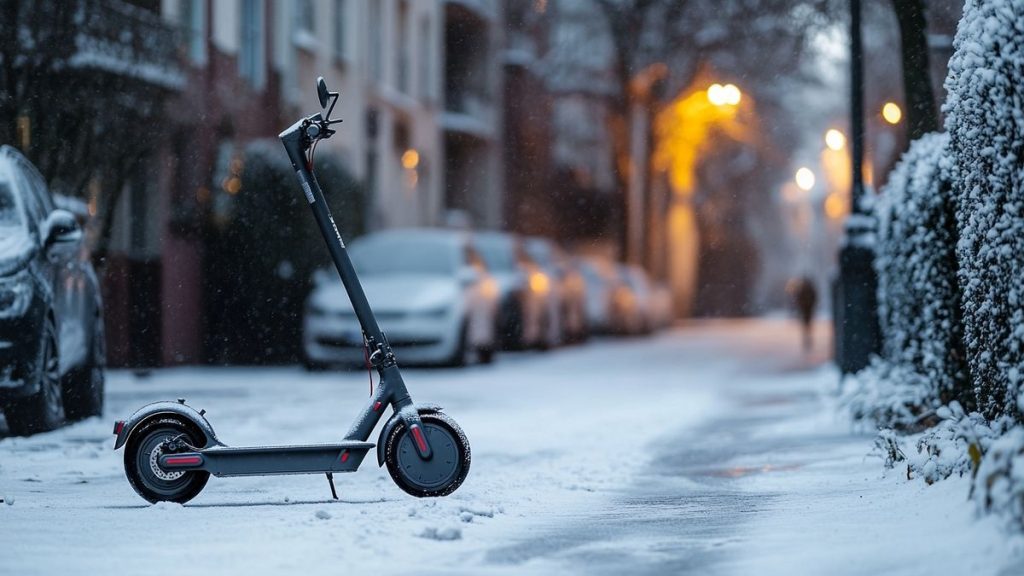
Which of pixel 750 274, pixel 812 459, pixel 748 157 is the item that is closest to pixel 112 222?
pixel 812 459

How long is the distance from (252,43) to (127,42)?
18.5 ft

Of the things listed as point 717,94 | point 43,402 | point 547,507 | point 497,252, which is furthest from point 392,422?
point 717,94

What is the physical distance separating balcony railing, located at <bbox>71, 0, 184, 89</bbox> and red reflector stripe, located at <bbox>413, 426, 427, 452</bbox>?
10.6 meters

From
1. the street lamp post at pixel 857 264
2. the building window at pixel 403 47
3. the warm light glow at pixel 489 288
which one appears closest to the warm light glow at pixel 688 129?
the building window at pixel 403 47

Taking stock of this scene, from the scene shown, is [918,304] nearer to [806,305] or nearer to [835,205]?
[806,305]

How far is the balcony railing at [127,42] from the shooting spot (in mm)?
17891

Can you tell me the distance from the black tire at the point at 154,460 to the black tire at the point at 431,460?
85 centimetres

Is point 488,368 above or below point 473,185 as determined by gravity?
below

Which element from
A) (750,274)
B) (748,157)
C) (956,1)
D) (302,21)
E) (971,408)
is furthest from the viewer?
(750,274)

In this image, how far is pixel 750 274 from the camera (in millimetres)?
65438

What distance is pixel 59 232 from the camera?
37.5 ft

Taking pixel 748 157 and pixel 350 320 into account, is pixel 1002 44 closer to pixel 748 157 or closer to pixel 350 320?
pixel 350 320

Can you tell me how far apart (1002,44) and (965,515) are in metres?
1.94

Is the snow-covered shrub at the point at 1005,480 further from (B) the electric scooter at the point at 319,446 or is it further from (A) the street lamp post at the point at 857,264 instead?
(A) the street lamp post at the point at 857,264
